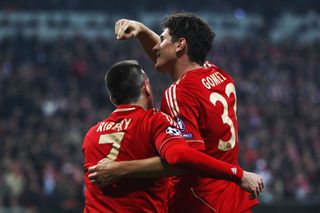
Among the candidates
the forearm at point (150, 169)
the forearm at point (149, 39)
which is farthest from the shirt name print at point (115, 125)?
the forearm at point (149, 39)

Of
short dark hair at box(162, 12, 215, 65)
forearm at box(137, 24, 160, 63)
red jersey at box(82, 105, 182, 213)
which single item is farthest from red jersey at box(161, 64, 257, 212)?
forearm at box(137, 24, 160, 63)

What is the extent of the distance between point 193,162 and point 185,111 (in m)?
0.54

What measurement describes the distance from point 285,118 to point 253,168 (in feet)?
11.7

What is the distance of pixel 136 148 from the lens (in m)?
4.71

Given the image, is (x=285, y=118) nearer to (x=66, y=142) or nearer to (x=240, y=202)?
(x=66, y=142)

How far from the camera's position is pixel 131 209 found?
470cm

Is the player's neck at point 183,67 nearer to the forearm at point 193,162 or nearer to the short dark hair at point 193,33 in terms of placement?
the short dark hair at point 193,33

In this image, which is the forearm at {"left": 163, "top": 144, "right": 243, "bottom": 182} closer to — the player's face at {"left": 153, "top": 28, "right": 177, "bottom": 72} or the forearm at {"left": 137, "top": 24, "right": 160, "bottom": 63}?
the player's face at {"left": 153, "top": 28, "right": 177, "bottom": 72}

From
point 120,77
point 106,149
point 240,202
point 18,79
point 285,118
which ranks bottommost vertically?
point 285,118

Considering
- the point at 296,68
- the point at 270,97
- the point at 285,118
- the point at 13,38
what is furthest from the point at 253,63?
the point at 13,38

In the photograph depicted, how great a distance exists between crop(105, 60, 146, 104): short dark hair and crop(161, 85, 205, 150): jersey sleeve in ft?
0.84

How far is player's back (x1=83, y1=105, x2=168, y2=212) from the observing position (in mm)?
4699

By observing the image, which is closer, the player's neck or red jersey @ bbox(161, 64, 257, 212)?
red jersey @ bbox(161, 64, 257, 212)

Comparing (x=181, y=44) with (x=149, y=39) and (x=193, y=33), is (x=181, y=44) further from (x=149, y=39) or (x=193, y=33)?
(x=149, y=39)
